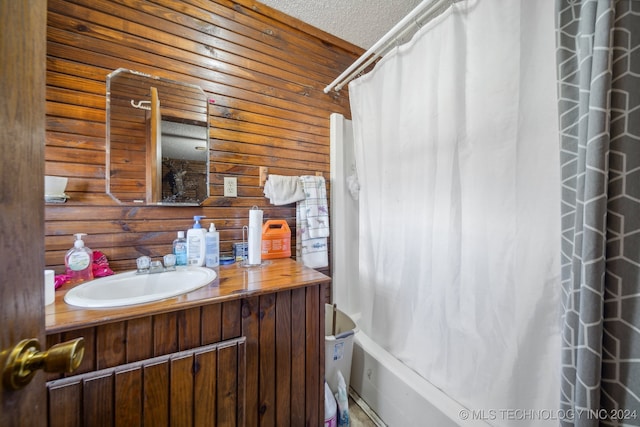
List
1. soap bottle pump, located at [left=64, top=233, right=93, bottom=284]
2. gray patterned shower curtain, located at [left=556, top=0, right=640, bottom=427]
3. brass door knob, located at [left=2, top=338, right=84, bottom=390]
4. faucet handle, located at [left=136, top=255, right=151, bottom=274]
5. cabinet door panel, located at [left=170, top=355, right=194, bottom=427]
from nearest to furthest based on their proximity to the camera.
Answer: brass door knob, located at [left=2, top=338, right=84, bottom=390], gray patterned shower curtain, located at [left=556, top=0, right=640, bottom=427], cabinet door panel, located at [left=170, top=355, right=194, bottom=427], soap bottle pump, located at [left=64, top=233, right=93, bottom=284], faucet handle, located at [left=136, top=255, right=151, bottom=274]

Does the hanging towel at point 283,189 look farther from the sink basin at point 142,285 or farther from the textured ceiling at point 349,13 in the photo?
the textured ceiling at point 349,13

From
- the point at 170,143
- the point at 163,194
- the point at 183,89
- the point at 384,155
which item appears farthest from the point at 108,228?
the point at 384,155

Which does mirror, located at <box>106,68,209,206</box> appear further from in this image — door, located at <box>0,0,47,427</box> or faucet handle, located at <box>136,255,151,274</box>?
door, located at <box>0,0,47,427</box>

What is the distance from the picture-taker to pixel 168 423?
30.1 inches

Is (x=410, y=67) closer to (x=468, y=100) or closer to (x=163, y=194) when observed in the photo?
(x=468, y=100)

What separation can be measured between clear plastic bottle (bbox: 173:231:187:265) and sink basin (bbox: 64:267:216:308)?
6cm

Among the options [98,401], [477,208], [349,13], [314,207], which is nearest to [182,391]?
[98,401]

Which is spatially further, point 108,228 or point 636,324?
point 108,228

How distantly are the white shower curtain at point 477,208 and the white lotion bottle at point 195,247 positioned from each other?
1023 mm

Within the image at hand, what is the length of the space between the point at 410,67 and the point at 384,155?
460 millimetres

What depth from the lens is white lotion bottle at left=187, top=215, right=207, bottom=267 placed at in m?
1.21

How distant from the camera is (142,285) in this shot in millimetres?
1055

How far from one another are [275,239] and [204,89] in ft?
3.22

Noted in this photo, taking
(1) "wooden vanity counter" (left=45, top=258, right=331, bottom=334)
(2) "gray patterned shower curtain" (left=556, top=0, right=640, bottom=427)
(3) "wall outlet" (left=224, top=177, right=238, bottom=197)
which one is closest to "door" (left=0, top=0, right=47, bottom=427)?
(1) "wooden vanity counter" (left=45, top=258, right=331, bottom=334)
